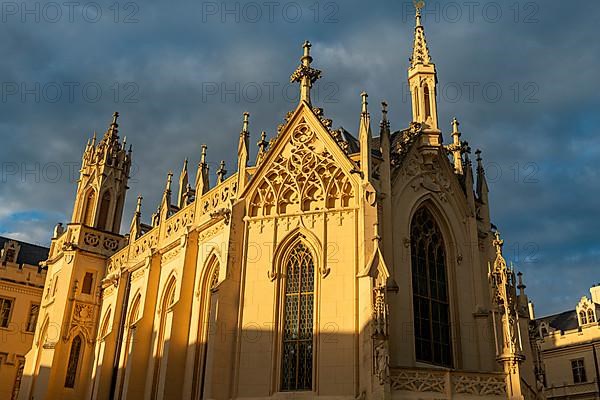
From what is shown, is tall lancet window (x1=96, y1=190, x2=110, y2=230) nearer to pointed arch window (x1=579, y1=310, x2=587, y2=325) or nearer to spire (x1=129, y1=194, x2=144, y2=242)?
spire (x1=129, y1=194, x2=144, y2=242)

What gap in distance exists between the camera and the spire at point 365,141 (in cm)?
2217

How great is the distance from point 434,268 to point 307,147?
6.68 m

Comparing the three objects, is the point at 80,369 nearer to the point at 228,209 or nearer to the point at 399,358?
the point at 228,209

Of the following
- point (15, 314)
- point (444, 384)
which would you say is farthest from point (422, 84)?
point (15, 314)

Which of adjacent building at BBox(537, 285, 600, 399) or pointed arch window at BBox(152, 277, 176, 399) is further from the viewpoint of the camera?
adjacent building at BBox(537, 285, 600, 399)

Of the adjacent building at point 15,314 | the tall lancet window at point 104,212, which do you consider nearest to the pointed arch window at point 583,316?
the tall lancet window at point 104,212

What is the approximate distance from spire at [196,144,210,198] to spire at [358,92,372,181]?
863 centimetres

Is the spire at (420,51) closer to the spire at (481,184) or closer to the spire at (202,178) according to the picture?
the spire at (481,184)

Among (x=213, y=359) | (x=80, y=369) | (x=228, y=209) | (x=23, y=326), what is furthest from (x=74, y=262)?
(x=213, y=359)

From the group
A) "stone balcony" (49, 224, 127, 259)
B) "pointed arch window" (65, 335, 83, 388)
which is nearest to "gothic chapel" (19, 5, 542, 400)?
"pointed arch window" (65, 335, 83, 388)

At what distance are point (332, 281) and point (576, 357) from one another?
1404 inches

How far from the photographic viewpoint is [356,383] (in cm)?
1942

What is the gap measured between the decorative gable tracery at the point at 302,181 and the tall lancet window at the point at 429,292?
11.6ft

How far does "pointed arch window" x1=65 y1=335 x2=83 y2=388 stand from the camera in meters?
33.6
